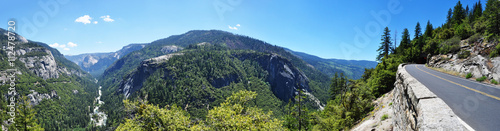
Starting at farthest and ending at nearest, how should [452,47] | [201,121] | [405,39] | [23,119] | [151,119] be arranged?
[405,39]
[452,47]
[23,119]
[201,121]
[151,119]

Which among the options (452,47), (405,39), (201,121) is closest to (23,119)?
(201,121)

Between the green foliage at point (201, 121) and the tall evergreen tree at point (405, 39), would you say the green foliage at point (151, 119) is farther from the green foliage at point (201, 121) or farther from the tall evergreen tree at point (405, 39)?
the tall evergreen tree at point (405, 39)

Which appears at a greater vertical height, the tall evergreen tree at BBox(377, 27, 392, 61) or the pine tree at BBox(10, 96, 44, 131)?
the tall evergreen tree at BBox(377, 27, 392, 61)

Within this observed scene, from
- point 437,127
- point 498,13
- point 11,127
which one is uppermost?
point 498,13

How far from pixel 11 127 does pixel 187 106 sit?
14963 cm

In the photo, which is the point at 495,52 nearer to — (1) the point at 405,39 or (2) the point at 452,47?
(2) the point at 452,47

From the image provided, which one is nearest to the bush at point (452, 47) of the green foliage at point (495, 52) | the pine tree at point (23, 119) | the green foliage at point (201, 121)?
the green foliage at point (495, 52)

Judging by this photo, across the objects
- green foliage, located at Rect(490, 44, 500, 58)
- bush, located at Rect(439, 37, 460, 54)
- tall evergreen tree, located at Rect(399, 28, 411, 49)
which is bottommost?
green foliage, located at Rect(490, 44, 500, 58)

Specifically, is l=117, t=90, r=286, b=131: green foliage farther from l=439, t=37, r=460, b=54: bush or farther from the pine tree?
l=439, t=37, r=460, b=54: bush

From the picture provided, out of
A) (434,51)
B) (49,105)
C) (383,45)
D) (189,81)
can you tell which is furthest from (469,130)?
(49,105)

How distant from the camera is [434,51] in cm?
3788

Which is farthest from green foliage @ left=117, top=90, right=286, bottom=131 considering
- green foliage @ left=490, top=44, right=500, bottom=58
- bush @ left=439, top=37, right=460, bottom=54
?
bush @ left=439, top=37, right=460, bottom=54

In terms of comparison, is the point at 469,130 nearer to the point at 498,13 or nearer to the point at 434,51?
the point at 498,13

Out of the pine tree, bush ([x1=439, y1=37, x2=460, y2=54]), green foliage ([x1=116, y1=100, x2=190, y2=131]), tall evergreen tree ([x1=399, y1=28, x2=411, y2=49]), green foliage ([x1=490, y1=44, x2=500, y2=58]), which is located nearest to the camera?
green foliage ([x1=490, y1=44, x2=500, y2=58])
